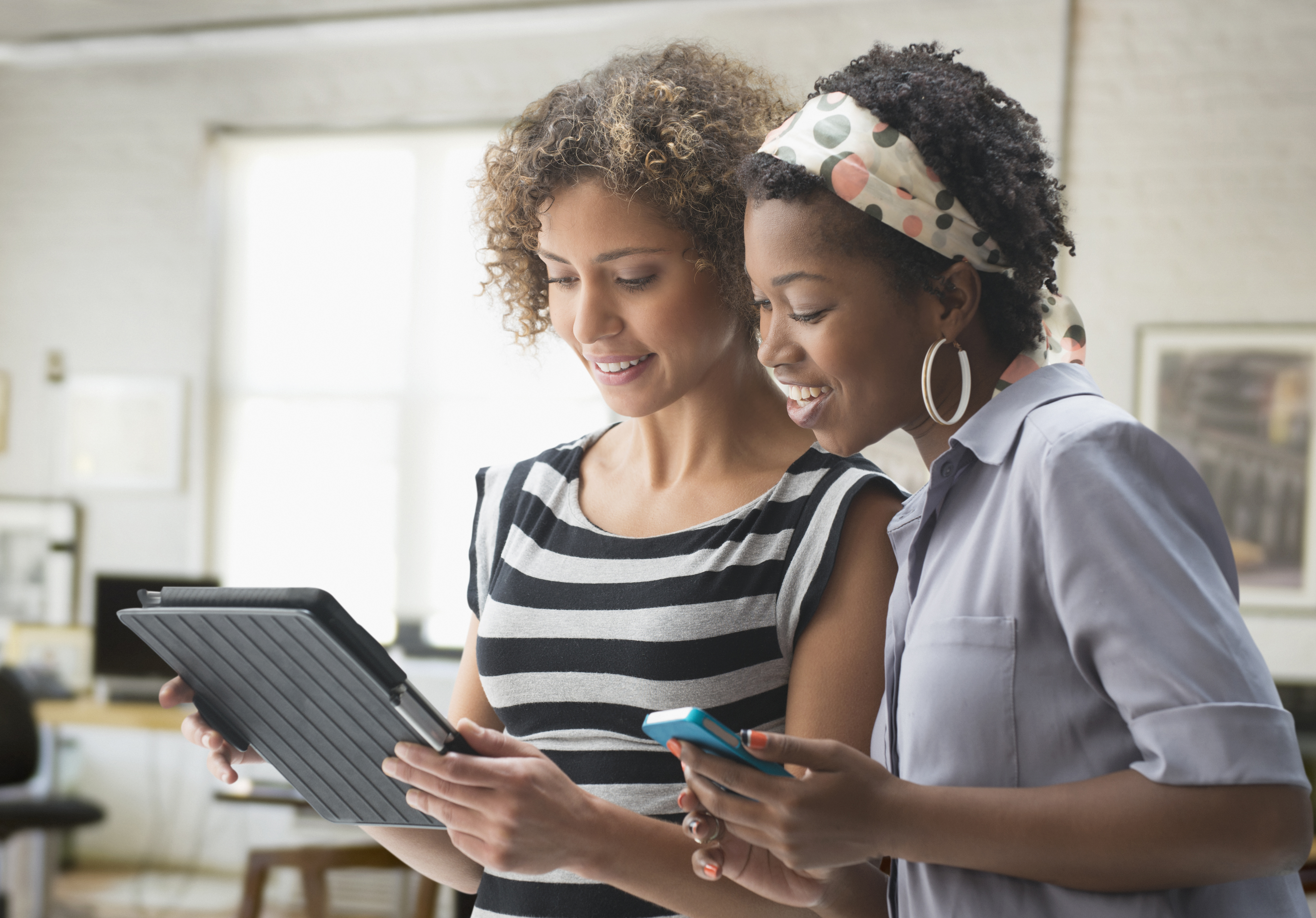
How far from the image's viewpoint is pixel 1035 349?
964 millimetres

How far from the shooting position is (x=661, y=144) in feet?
3.99

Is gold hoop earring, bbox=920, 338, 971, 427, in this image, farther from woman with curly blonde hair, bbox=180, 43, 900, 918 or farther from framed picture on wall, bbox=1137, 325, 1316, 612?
framed picture on wall, bbox=1137, 325, 1316, 612

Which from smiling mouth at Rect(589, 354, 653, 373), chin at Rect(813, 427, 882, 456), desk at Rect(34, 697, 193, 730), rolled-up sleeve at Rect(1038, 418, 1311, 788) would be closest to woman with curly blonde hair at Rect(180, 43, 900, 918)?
smiling mouth at Rect(589, 354, 653, 373)

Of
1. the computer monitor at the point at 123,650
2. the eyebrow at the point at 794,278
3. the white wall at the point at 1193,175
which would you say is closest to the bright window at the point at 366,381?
the computer monitor at the point at 123,650

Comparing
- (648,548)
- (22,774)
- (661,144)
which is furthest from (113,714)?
(661,144)

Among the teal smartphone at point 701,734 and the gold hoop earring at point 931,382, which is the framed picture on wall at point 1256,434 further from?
the teal smartphone at point 701,734

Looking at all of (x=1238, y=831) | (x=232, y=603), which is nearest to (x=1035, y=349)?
(x=1238, y=831)

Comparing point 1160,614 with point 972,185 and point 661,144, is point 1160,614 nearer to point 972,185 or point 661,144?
point 972,185

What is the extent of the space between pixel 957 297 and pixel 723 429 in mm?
416

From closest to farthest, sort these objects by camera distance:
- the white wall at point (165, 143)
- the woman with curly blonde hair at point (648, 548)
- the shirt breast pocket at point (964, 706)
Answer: the shirt breast pocket at point (964, 706)
the woman with curly blonde hair at point (648, 548)
the white wall at point (165, 143)

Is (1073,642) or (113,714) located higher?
(1073,642)

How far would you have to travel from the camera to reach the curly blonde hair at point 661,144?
3.93 feet

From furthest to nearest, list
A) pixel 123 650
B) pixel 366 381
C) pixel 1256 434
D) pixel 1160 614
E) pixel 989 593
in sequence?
pixel 366 381, pixel 123 650, pixel 1256 434, pixel 989 593, pixel 1160 614

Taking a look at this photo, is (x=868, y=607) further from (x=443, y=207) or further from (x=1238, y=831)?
(x=443, y=207)
